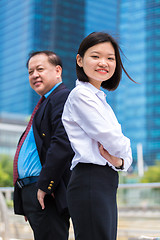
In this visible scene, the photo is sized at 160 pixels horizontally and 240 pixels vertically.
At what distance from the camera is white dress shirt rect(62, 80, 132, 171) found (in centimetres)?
110

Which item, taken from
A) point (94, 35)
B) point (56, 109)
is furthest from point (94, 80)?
point (56, 109)

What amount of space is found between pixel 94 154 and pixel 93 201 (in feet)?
0.46

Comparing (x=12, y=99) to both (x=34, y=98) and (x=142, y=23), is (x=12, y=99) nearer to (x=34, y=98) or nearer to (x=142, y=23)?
(x=34, y=98)

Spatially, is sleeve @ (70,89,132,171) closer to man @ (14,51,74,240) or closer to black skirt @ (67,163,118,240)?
black skirt @ (67,163,118,240)

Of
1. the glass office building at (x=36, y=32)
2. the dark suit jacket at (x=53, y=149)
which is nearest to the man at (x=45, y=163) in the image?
the dark suit jacket at (x=53, y=149)

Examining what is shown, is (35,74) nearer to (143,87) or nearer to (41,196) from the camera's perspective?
(41,196)

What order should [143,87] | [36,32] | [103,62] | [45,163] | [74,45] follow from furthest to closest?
[143,87] < [36,32] < [74,45] < [45,163] < [103,62]

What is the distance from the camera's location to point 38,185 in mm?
1487

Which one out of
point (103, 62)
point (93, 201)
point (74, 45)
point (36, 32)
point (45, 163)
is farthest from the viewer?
point (36, 32)

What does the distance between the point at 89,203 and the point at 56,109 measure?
617 millimetres

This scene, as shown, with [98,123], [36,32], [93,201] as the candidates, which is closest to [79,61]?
[98,123]

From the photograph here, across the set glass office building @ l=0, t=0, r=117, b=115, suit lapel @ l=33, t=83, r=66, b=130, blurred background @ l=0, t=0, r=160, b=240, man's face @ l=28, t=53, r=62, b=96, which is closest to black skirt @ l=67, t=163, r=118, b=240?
suit lapel @ l=33, t=83, r=66, b=130

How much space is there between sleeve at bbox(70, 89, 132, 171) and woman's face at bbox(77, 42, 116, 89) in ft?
0.28

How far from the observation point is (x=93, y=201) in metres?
1.10
